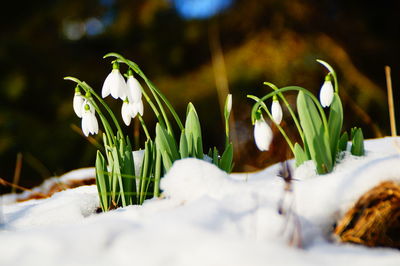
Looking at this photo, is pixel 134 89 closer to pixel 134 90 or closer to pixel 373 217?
pixel 134 90

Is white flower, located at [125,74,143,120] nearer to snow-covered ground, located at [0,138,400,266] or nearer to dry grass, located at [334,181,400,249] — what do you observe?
snow-covered ground, located at [0,138,400,266]

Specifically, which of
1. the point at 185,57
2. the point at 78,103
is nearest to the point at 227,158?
the point at 78,103

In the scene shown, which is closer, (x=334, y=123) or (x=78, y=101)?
(x=334, y=123)

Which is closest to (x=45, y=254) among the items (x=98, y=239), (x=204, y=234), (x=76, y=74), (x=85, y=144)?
(x=98, y=239)

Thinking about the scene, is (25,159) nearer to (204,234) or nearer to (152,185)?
(152,185)

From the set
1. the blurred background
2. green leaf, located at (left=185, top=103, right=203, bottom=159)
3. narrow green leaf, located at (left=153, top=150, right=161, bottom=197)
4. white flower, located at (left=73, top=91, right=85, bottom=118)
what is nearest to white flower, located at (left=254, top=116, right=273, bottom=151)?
green leaf, located at (left=185, top=103, right=203, bottom=159)

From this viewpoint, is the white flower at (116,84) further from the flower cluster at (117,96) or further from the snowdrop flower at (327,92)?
the snowdrop flower at (327,92)
